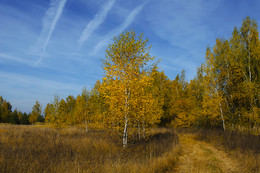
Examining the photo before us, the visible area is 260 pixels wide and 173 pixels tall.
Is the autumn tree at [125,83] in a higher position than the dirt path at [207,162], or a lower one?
higher

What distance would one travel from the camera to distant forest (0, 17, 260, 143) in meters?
10.6

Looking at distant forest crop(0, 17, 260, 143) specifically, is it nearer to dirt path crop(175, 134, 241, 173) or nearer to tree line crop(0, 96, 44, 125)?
dirt path crop(175, 134, 241, 173)

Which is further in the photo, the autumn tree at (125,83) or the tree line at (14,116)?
the tree line at (14,116)

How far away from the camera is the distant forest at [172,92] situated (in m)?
10.6

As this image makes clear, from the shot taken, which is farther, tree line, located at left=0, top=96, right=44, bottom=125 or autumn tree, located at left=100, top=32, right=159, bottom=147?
tree line, located at left=0, top=96, right=44, bottom=125

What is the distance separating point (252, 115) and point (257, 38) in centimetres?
1075

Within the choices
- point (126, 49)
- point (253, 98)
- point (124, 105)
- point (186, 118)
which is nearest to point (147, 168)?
point (124, 105)

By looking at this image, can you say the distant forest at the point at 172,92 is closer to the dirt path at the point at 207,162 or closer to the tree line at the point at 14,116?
the dirt path at the point at 207,162

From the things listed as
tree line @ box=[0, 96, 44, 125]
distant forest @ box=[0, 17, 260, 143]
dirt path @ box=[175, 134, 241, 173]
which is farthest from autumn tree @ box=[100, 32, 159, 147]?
tree line @ box=[0, 96, 44, 125]

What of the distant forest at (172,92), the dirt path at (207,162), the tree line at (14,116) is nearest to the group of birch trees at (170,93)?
the distant forest at (172,92)

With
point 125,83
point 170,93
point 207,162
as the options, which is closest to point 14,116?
point 170,93

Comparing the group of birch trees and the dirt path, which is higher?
the group of birch trees

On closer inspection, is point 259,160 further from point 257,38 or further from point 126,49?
point 257,38

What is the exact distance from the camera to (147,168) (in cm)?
659
